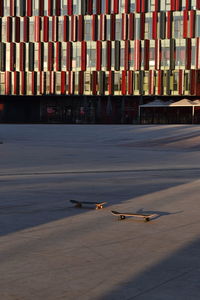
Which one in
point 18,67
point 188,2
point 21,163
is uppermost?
point 188,2

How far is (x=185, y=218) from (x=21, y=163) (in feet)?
35.7

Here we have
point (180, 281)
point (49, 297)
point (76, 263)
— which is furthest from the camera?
point (76, 263)

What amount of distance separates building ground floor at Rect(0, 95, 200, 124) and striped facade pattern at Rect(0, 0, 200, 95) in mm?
1461

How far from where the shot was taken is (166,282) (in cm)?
500

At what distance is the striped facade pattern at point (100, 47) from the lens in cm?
7362

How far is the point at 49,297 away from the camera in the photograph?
14.9 ft

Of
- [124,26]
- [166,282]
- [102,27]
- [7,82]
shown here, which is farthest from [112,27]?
[166,282]

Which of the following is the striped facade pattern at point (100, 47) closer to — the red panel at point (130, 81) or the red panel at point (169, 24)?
the red panel at point (169, 24)

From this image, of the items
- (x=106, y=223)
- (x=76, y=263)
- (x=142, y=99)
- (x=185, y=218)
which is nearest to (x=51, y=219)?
(x=106, y=223)

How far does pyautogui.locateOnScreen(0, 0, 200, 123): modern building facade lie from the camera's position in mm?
73750

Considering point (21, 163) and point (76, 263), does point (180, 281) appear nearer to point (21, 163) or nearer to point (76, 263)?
point (76, 263)

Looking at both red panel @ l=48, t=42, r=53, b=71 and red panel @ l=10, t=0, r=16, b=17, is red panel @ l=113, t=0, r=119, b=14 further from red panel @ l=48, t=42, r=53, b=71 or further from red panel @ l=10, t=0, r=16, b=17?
red panel @ l=10, t=0, r=16, b=17

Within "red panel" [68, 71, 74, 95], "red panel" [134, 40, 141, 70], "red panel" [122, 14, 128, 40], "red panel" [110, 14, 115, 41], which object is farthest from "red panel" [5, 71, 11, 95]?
"red panel" [134, 40, 141, 70]

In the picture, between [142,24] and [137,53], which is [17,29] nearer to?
[137,53]
